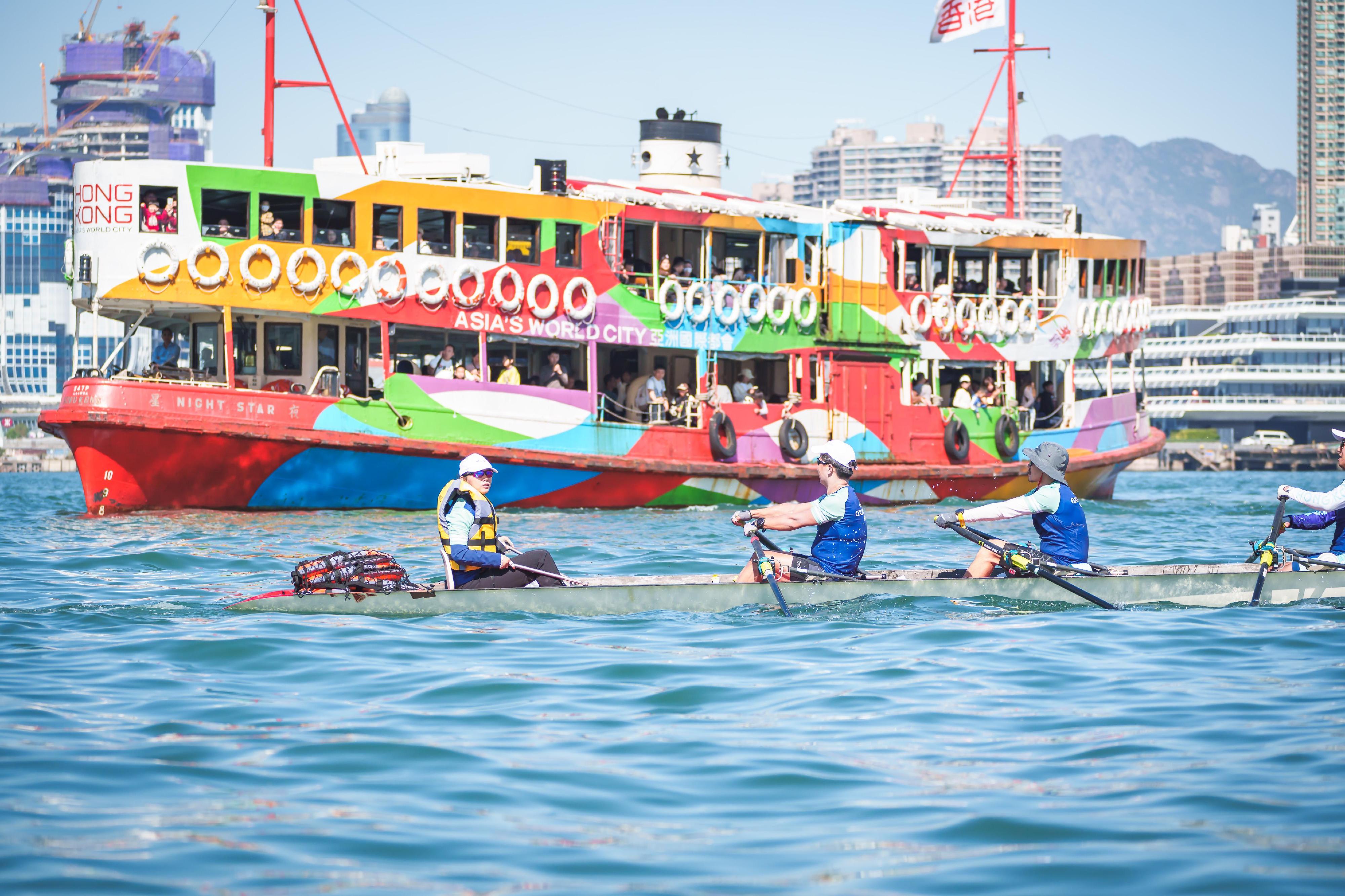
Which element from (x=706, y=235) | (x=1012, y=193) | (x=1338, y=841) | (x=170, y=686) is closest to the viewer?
(x=1338, y=841)

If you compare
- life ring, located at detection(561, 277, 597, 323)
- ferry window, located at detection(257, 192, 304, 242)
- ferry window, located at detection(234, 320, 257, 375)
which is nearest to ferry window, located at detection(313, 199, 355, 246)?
ferry window, located at detection(257, 192, 304, 242)

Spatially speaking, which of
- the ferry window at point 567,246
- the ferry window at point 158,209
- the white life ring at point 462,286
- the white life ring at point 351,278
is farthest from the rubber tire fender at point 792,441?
the ferry window at point 158,209

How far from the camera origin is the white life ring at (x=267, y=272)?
21953 mm

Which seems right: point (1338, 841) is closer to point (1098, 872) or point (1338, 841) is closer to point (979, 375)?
point (1098, 872)

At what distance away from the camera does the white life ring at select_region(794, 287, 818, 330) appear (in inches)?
1053

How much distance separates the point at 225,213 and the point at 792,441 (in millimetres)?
9979

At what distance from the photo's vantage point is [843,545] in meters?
12.9

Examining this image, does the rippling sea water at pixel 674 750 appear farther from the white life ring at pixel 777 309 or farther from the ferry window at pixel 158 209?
the white life ring at pixel 777 309

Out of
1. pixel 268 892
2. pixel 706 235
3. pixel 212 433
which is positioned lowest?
pixel 268 892

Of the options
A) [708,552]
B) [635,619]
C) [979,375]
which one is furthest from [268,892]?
[979,375]

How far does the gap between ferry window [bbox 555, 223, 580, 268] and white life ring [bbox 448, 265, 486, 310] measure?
148 cm

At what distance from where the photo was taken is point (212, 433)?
69.3 feet

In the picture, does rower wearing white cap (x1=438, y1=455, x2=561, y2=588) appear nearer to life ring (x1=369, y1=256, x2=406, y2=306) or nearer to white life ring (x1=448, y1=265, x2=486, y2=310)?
life ring (x1=369, y1=256, x2=406, y2=306)

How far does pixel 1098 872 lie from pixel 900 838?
89 cm
